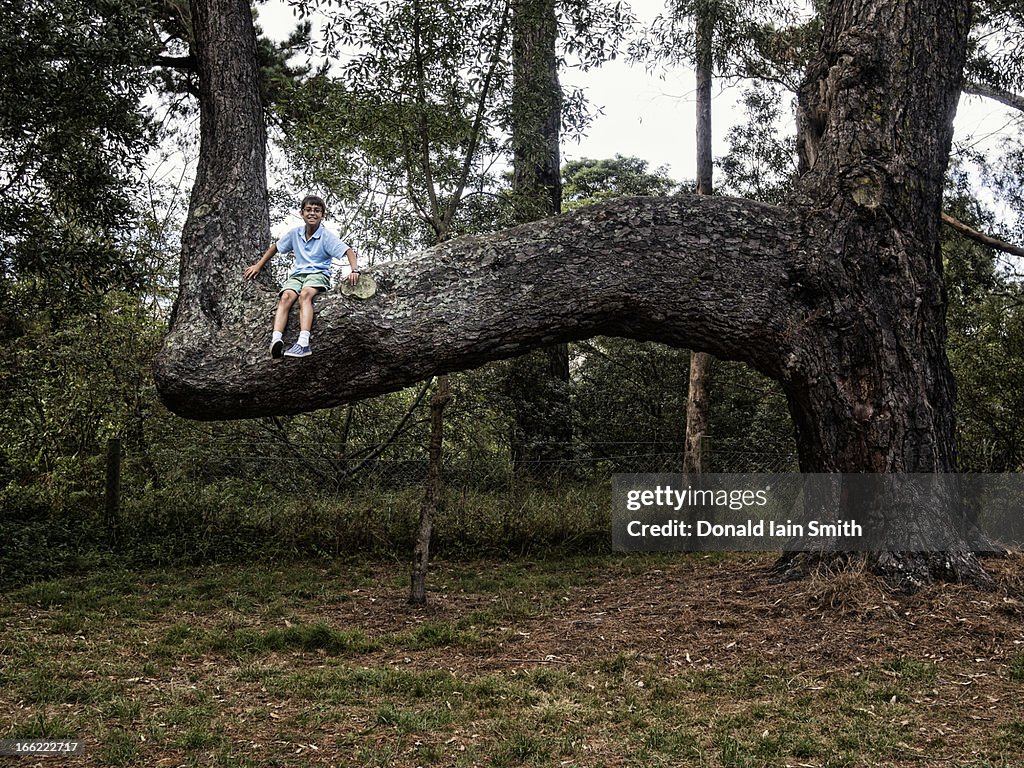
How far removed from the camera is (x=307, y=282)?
547cm

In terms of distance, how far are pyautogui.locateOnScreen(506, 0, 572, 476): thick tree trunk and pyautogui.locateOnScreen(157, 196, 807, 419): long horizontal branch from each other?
0.90 m

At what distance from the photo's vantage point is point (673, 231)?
598 cm

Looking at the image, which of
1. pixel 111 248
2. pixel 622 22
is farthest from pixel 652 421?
pixel 111 248

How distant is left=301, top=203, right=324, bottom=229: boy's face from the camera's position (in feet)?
18.2

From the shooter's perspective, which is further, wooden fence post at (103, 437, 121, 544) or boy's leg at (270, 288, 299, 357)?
wooden fence post at (103, 437, 121, 544)

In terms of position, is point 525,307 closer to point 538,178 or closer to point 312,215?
point 312,215

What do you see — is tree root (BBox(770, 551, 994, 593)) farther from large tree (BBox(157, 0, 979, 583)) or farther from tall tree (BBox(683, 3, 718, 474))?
tall tree (BBox(683, 3, 718, 474))

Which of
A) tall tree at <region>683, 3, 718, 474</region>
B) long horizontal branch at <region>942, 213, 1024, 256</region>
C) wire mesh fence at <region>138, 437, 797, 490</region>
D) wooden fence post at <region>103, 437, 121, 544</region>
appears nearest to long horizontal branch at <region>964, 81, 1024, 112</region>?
long horizontal branch at <region>942, 213, 1024, 256</region>

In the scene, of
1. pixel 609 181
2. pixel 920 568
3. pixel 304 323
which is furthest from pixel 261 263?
pixel 609 181

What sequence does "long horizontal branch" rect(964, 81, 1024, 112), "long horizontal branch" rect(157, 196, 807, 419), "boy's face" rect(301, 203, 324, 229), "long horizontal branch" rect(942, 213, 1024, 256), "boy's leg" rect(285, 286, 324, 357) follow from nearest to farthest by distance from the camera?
"boy's leg" rect(285, 286, 324, 357), "long horizontal branch" rect(157, 196, 807, 419), "boy's face" rect(301, 203, 324, 229), "long horizontal branch" rect(942, 213, 1024, 256), "long horizontal branch" rect(964, 81, 1024, 112)

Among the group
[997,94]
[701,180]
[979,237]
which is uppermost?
[997,94]

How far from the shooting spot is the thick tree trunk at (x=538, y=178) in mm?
7703

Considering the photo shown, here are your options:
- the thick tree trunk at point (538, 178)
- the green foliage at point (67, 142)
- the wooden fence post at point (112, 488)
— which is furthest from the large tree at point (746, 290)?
the wooden fence post at point (112, 488)

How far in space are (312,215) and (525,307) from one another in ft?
4.83
